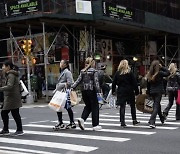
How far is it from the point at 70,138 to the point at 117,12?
20517mm

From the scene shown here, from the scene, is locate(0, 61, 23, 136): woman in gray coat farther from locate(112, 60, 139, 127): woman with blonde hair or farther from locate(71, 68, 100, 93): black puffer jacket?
locate(112, 60, 139, 127): woman with blonde hair

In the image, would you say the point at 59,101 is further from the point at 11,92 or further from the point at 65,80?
the point at 11,92

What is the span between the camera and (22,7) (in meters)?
25.8

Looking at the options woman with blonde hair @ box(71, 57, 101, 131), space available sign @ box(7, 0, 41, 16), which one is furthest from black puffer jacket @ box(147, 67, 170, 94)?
space available sign @ box(7, 0, 41, 16)

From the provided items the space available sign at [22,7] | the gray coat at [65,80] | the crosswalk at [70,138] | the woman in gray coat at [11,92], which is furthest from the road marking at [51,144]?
the space available sign at [22,7]

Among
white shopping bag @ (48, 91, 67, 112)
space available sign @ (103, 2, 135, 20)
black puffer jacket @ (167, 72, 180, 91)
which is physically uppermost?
space available sign @ (103, 2, 135, 20)

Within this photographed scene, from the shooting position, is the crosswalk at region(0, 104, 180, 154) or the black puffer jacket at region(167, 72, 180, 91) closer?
the crosswalk at region(0, 104, 180, 154)

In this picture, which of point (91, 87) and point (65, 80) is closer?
point (91, 87)

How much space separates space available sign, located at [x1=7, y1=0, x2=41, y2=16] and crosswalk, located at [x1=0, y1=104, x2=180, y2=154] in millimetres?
14677

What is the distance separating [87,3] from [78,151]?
20.1 m

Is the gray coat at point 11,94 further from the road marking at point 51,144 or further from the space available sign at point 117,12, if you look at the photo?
the space available sign at point 117,12

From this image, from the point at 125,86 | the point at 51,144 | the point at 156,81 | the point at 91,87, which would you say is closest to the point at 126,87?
the point at 125,86

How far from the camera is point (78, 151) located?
25.4 ft

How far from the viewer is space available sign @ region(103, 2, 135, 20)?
27.7 meters
